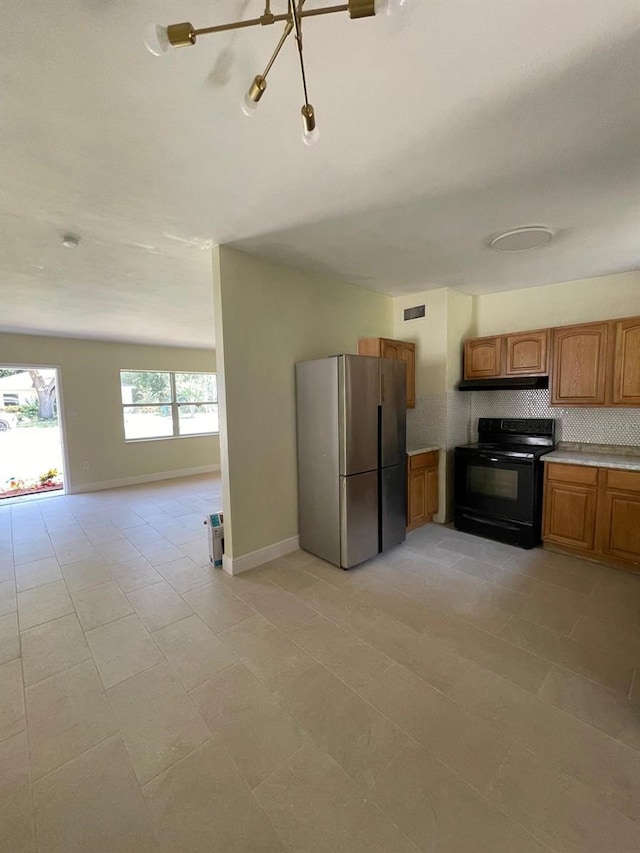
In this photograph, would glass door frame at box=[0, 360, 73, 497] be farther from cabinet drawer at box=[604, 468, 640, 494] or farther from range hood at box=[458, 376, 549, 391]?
cabinet drawer at box=[604, 468, 640, 494]

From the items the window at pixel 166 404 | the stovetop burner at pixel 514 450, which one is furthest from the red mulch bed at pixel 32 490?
the stovetop burner at pixel 514 450

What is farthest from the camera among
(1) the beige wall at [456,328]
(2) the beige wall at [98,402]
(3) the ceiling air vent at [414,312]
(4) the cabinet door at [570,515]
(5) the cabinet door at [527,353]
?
(2) the beige wall at [98,402]

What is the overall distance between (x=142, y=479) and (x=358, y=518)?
16.8 ft

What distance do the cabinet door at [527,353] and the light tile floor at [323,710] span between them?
6.04ft

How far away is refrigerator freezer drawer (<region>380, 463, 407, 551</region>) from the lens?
3.16 metres

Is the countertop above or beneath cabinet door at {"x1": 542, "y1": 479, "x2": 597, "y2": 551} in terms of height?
above

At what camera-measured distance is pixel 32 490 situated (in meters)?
5.98

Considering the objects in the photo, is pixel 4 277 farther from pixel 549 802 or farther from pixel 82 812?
pixel 549 802

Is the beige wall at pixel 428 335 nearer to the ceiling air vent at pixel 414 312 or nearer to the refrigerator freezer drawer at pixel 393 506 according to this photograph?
the ceiling air vent at pixel 414 312

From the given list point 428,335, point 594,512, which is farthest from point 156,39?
point 594,512

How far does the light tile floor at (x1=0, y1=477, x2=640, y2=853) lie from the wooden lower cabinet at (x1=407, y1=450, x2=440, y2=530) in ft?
2.79

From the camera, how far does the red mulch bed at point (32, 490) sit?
18.8ft

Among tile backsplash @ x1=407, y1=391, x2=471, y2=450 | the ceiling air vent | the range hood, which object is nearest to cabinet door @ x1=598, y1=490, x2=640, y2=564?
the range hood

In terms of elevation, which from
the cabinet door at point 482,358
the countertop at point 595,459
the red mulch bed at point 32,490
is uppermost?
the cabinet door at point 482,358
